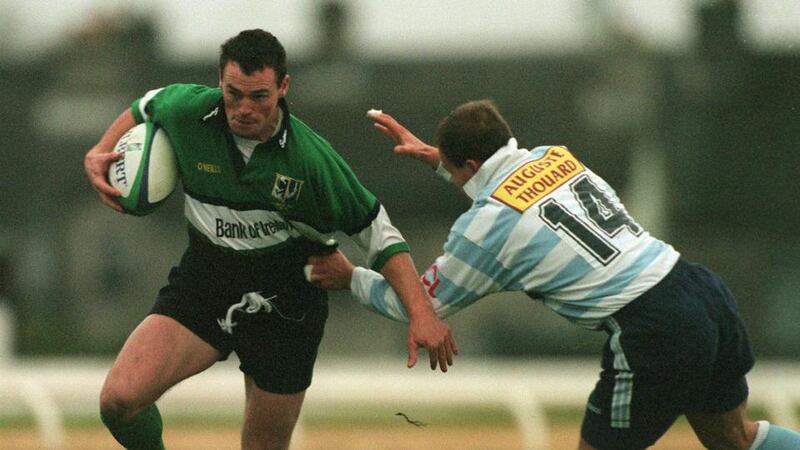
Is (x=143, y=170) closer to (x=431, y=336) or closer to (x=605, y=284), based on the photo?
(x=431, y=336)

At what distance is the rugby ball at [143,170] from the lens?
6.62 m

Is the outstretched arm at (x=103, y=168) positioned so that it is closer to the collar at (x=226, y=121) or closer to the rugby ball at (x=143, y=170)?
the rugby ball at (x=143, y=170)

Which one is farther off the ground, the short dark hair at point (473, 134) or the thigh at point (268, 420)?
the short dark hair at point (473, 134)

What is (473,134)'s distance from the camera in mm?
6305

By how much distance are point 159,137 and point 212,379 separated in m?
5.52

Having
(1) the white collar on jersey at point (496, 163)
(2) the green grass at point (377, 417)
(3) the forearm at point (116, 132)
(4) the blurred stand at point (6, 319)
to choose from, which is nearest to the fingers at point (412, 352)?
(1) the white collar on jersey at point (496, 163)

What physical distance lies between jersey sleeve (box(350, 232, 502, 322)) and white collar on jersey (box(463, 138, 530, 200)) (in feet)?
0.91

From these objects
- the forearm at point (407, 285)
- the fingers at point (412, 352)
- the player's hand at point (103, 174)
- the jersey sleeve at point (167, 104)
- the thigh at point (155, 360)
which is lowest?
the thigh at point (155, 360)

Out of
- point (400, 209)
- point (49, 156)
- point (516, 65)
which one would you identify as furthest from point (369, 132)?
point (49, 156)

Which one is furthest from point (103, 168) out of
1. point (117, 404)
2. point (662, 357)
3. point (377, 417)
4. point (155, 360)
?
point (377, 417)

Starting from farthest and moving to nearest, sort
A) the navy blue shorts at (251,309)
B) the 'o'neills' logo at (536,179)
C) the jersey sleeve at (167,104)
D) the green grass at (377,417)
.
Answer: the green grass at (377,417), the navy blue shorts at (251,309), the jersey sleeve at (167,104), the 'o'neills' logo at (536,179)

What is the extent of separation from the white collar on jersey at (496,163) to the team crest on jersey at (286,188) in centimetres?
76

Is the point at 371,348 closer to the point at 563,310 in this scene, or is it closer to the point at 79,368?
the point at 79,368

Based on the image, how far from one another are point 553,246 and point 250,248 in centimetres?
145
